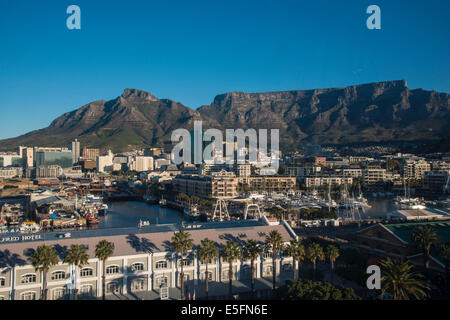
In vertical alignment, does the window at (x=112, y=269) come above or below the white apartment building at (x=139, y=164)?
below

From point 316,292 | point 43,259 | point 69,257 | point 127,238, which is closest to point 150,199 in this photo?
point 127,238

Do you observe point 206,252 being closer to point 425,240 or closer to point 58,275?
point 58,275

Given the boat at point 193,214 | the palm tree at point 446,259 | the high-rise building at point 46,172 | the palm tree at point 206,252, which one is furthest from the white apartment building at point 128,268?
the high-rise building at point 46,172

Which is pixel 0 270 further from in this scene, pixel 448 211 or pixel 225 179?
pixel 225 179

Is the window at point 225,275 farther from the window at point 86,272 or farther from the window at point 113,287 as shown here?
the window at point 86,272

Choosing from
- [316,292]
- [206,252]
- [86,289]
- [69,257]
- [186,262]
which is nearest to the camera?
[316,292]
